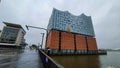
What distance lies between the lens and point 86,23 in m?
98.9

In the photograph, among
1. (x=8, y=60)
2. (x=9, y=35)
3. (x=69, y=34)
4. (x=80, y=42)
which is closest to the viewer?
(x=8, y=60)

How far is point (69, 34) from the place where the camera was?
81375mm

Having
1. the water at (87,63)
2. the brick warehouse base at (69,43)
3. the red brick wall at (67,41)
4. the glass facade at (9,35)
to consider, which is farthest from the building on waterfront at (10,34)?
the water at (87,63)

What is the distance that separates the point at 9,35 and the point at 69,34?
5680 cm

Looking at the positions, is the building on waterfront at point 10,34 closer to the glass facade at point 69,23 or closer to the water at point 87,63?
the glass facade at point 69,23

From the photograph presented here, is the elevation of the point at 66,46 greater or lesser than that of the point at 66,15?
lesser

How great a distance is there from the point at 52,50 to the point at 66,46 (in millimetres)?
12905

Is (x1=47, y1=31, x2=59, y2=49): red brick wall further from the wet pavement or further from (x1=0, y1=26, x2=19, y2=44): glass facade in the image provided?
the wet pavement

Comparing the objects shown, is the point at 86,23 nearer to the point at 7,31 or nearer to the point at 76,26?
the point at 76,26

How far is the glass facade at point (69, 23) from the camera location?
76.7 meters

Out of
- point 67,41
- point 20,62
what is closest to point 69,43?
point 67,41

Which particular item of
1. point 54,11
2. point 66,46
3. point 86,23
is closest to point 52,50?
point 66,46

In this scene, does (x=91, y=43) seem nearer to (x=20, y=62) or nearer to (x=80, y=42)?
(x=80, y=42)

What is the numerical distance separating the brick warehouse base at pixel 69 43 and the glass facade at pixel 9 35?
3829cm
